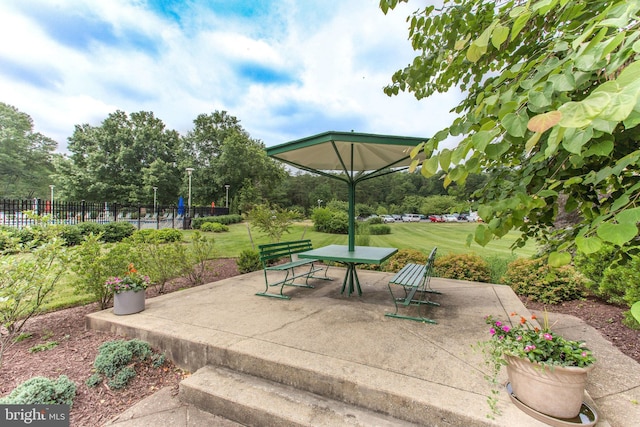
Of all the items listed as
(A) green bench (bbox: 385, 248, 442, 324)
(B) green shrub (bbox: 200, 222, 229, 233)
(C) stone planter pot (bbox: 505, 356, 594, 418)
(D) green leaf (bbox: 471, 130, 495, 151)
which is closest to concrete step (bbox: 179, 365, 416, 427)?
(C) stone planter pot (bbox: 505, 356, 594, 418)

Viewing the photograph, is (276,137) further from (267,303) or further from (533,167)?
(533,167)

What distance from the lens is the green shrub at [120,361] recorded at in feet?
7.59

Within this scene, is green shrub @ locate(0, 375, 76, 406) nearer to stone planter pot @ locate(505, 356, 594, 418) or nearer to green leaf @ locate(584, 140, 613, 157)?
stone planter pot @ locate(505, 356, 594, 418)

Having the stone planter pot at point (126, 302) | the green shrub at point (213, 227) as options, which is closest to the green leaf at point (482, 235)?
the stone planter pot at point (126, 302)

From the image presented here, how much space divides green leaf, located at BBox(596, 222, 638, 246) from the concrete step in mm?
1694

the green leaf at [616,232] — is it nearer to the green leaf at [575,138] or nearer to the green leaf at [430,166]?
the green leaf at [575,138]

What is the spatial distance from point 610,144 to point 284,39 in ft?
28.2

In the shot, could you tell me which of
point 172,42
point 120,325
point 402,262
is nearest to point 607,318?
point 402,262

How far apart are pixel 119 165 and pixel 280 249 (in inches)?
1260

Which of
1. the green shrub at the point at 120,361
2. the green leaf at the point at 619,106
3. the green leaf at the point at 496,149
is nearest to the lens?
the green leaf at the point at 619,106

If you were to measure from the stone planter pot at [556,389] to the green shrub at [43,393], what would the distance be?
330 cm

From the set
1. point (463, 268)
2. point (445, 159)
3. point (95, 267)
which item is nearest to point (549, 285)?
point (463, 268)

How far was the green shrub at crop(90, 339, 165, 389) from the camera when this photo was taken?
2.31 metres

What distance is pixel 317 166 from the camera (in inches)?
218
